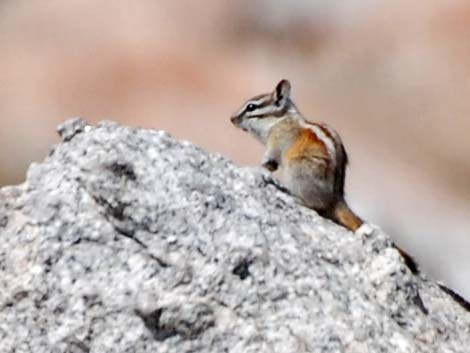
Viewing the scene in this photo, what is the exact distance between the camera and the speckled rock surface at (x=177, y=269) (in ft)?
11.7

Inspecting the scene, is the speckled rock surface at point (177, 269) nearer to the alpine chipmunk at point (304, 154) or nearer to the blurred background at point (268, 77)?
the alpine chipmunk at point (304, 154)

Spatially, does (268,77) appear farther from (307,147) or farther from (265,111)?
(307,147)

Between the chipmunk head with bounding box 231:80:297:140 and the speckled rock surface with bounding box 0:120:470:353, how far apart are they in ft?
6.75

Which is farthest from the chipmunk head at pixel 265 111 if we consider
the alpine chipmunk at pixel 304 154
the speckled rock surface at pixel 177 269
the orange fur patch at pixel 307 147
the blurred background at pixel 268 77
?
the blurred background at pixel 268 77

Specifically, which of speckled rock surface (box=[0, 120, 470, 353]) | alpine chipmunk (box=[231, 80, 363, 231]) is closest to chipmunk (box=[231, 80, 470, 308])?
alpine chipmunk (box=[231, 80, 363, 231])

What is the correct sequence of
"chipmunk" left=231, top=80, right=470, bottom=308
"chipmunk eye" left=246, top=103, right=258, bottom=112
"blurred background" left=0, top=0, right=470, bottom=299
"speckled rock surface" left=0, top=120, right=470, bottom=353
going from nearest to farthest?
1. "speckled rock surface" left=0, top=120, right=470, bottom=353
2. "chipmunk" left=231, top=80, right=470, bottom=308
3. "chipmunk eye" left=246, top=103, right=258, bottom=112
4. "blurred background" left=0, top=0, right=470, bottom=299

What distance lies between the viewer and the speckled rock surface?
3.57 meters

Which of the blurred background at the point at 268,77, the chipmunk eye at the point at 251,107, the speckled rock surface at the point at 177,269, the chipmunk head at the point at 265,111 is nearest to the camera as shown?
the speckled rock surface at the point at 177,269

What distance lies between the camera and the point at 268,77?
10.5 m

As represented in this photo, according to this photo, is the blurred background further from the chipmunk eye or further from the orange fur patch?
the orange fur patch

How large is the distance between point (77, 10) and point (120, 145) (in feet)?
25.9

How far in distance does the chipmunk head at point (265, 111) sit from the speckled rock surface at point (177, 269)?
6.75 feet

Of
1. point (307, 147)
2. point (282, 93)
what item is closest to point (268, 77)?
point (282, 93)

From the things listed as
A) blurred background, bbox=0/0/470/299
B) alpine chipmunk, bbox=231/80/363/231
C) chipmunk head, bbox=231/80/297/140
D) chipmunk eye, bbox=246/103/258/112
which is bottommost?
alpine chipmunk, bbox=231/80/363/231
